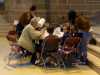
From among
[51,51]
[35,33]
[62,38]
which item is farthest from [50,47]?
[35,33]

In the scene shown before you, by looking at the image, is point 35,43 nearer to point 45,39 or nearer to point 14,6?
point 45,39

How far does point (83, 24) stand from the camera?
293 inches

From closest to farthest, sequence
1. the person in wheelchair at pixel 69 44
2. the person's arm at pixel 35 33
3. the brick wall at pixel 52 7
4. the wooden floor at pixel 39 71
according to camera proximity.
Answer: the wooden floor at pixel 39 71
the person in wheelchair at pixel 69 44
the person's arm at pixel 35 33
the brick wall at pixel 52 7

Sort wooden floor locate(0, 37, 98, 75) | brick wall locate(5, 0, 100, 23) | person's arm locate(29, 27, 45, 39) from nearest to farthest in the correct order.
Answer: wooden floor locate(0, 37, 98, 75)
person's arm locate(29, 27, 45, 39)
brick wall locate(5, 0, 100, 23)

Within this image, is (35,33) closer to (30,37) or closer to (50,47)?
(30,37)

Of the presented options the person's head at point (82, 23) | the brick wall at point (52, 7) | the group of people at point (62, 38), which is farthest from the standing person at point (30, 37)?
the brick wall at point (52, 7)

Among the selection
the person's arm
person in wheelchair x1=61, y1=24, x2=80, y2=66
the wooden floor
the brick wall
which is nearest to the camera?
the wooden floor

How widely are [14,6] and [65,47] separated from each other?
5920mm

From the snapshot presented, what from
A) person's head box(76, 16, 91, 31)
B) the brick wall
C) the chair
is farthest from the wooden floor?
the brick wall

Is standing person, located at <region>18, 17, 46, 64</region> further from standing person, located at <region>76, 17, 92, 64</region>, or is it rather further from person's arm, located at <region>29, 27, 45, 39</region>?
standing person, located at <region>76, 17, 92, 64</region>

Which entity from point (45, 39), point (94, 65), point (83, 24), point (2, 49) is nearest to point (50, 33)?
point (45, 39)

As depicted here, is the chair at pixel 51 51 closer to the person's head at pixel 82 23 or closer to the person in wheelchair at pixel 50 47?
the person in wheelchair at pixel 50 47

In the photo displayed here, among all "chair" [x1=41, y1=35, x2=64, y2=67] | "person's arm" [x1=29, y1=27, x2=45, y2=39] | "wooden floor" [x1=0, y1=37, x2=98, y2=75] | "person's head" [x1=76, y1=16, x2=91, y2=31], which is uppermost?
"person's head" [x1=76, y1=16, x2=91, y2=31]

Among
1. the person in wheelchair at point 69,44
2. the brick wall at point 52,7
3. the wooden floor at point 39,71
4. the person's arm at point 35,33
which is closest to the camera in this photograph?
the wooden floor at point 39,71
